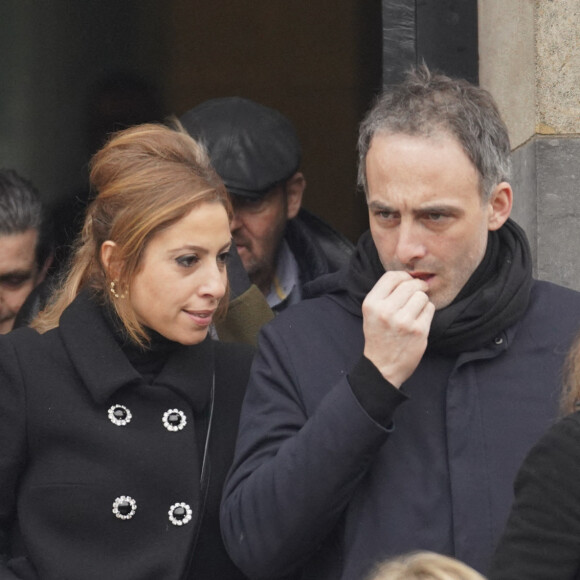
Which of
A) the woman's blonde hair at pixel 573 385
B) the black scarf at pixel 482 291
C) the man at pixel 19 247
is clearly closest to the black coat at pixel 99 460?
the black scarf at pixel 482 291

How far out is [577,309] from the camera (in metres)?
3.05

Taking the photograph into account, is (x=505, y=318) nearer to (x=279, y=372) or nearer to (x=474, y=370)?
(x=474, y=370)

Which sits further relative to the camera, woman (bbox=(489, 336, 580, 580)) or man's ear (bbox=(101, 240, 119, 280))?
man's ear (bbox=(101, 240, 119, 280))

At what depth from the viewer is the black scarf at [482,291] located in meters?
2.90

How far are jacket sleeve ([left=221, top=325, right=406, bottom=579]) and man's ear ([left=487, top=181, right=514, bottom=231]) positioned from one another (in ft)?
1.70

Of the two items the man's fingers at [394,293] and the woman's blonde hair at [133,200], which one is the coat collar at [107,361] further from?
the man's fingers at [394,293]

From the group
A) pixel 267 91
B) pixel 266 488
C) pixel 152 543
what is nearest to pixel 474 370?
pixel 266 488

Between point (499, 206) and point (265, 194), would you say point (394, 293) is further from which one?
point (265, 194)

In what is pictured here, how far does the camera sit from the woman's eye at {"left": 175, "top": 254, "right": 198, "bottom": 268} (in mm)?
3139

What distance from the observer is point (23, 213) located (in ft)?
15.1

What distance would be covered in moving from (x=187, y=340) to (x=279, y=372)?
1.02ft

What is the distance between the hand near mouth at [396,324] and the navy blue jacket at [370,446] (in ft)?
0.12

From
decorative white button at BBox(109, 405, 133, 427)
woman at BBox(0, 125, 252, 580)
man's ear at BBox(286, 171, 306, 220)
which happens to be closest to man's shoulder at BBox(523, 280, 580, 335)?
woman at BBox(0, 125, 252, 580)

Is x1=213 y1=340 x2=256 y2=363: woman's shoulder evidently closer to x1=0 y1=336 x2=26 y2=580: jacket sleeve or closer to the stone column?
x1=0 y1=336 x2=26 y2=580: jacket sleeve
